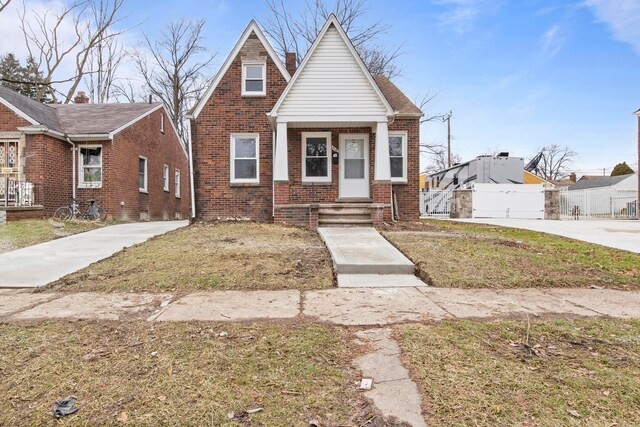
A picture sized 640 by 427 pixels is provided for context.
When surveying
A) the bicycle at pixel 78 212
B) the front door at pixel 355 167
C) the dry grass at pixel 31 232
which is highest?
the front door at pixel 355 167

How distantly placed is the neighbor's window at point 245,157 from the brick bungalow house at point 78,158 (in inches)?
241

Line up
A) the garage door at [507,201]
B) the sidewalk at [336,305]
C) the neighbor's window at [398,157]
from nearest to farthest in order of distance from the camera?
the sidewalk at [336,305]
the neighbor's window at [398,157]
the garage door at [507,201]

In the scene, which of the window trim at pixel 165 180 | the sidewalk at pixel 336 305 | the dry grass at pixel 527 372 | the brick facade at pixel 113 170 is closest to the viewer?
the dry grass at pixel 527 372

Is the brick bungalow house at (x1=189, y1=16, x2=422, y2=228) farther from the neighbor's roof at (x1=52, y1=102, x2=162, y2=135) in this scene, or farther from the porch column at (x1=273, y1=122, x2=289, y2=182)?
the neighbor's roof at (x1=52, y1=102, x2=162, y2=135)

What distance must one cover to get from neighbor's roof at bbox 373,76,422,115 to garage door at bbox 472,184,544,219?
24.3 feet

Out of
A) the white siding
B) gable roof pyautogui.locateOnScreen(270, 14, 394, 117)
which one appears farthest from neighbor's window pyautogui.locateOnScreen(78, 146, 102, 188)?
the white siding

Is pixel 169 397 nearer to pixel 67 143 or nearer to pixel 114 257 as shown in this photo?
pixel 114 257

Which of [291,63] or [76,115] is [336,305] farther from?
[76,115]

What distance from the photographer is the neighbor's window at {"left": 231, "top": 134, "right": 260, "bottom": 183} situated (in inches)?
484

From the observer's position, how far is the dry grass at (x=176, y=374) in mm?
1973

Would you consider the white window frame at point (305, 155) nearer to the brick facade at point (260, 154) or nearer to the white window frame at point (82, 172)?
the brick facade at point (260, 154)

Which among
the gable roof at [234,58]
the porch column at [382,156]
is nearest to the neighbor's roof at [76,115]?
the gable roof at [234,58]

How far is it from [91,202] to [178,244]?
990 centimetres

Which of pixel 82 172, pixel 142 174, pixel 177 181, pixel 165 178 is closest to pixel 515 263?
pixel 82 172
